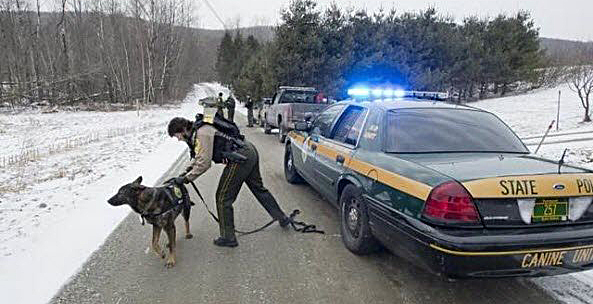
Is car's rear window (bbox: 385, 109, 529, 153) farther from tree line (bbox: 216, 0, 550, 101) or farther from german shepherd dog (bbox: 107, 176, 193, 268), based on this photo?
tree line (bbox: 216, 0, 550, 101)

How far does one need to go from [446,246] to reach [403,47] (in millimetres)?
22878

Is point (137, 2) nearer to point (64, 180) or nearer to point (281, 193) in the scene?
point (64, 180)

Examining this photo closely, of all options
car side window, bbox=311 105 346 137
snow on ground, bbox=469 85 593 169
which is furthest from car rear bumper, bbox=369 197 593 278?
snow on ground, bbox=469 85 593 169

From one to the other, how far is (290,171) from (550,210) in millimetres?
4863

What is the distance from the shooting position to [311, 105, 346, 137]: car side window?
5.41 m

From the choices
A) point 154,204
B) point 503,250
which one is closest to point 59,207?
point 154,204

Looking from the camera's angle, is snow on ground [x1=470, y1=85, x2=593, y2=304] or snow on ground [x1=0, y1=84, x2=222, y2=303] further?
snow on ground [x1=0, y1=84, x2=222, y2=303]

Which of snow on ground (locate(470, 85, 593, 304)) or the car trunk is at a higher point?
A: the car trunk

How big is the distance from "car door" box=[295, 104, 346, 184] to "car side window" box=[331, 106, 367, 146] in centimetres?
20

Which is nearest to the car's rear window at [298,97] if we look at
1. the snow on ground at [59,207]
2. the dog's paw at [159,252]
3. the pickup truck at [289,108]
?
the pickup truck at [289,108]

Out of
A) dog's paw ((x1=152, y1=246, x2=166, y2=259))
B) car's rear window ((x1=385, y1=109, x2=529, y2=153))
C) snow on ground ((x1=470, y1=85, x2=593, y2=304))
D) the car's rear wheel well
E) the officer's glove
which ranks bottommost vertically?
dog's paw ((x1=152, y1=246, x2=166, y2=259))

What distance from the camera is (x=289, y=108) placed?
12547mm

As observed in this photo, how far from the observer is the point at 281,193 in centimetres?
663

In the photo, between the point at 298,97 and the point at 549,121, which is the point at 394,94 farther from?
the point at 549,121
